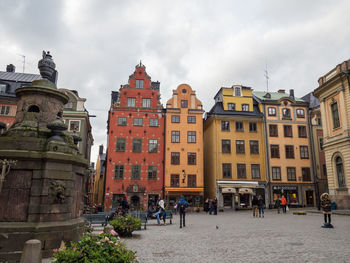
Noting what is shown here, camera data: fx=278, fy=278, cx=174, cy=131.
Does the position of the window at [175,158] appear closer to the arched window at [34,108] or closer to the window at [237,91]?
the window at [237,91]

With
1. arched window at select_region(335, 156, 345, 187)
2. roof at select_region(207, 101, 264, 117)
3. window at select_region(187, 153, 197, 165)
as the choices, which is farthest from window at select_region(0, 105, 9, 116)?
arched window at select_region(335, 156, 345, 187)

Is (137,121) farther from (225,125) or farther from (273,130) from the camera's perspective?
(273,130)

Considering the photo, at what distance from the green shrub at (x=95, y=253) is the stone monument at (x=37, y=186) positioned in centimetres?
348

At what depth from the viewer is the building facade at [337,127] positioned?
25.8m

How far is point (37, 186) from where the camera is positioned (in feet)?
27.1

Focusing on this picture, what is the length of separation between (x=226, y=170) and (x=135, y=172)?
39.7ft

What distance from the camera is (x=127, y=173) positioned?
34875mm

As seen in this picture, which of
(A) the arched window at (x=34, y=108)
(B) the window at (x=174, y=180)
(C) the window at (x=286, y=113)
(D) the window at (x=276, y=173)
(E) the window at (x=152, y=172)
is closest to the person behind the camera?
(A) the arched window at (x=34, y=108)

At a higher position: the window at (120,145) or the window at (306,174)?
the window at (120,145)

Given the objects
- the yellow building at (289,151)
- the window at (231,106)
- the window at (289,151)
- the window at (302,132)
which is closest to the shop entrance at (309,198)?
the yellow building at (289,151)

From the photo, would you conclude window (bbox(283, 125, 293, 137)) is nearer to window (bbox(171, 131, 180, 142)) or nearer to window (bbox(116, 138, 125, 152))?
window (bbox(171, 131, 180, 142))

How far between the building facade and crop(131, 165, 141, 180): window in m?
21.4

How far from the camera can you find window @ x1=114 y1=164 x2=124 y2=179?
114ft

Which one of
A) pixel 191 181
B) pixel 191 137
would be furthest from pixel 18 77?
pixel 191 181
